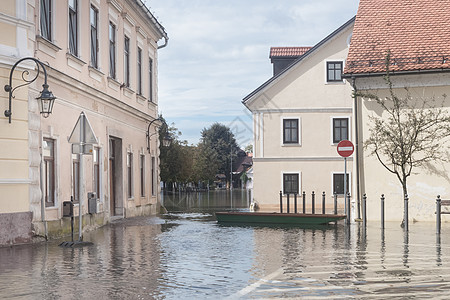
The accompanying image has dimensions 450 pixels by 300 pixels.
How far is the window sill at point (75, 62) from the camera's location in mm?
18163

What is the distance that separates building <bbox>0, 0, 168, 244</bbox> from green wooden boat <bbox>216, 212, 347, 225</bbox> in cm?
429

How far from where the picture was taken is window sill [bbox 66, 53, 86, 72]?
1816 cm

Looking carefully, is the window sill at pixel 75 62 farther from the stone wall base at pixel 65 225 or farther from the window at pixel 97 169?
the stone wall base at pixel 65 225

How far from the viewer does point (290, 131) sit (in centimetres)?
3584

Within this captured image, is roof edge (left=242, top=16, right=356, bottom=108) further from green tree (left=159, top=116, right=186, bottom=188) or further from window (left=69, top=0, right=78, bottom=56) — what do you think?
green tree (left=159, top=116, right=186, bottom=188)

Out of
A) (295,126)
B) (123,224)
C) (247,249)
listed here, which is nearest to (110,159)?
(123,224)

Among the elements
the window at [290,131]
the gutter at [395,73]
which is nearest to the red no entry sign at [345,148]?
the gutter at [395,73]

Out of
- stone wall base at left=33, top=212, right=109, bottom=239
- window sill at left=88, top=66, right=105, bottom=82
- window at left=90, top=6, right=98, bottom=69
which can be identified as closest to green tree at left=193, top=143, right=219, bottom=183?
window sill at left=88, top=66, right=105, bottom=82

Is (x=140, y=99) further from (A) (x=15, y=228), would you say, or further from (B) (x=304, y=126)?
(A) (x=15, y=228)

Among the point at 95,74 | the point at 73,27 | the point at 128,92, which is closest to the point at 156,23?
the point at 128,92

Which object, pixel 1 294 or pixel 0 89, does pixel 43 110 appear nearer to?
pixel 0 89

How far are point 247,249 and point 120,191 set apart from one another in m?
12.5

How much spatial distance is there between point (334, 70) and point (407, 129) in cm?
1576

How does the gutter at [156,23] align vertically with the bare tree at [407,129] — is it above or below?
above
